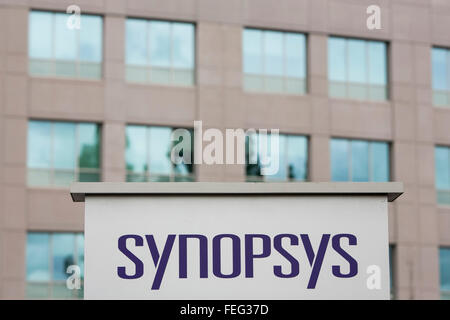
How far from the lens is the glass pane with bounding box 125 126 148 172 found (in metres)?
39.7

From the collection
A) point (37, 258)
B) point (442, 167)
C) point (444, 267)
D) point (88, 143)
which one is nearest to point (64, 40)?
point (88, 143)

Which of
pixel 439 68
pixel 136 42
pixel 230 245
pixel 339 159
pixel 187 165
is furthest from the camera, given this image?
pixel 439 68

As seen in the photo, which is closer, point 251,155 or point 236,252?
point 236,252

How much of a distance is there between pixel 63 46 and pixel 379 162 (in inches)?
589

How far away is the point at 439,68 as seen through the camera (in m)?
45.1

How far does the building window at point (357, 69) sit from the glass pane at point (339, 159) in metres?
2.20

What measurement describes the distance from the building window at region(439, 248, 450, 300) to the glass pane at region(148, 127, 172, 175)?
42.5 ft

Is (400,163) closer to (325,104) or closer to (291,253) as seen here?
(325,104)

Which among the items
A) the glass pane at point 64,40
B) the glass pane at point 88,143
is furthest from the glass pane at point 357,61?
the glass pane at point 64,40

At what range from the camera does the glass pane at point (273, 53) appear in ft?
139

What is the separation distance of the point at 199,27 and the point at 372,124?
8981mm

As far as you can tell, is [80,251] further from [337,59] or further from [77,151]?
[337,59]

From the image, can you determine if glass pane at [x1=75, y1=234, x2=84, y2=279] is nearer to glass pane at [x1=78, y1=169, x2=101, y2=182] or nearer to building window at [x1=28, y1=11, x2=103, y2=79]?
glass pane at [x1=78, y1=169, x2=101, y2=182]

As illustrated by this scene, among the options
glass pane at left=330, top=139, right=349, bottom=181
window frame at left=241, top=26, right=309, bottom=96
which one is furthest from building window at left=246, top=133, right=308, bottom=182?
window frame at left=241, top=26, right=309, bottom=96
